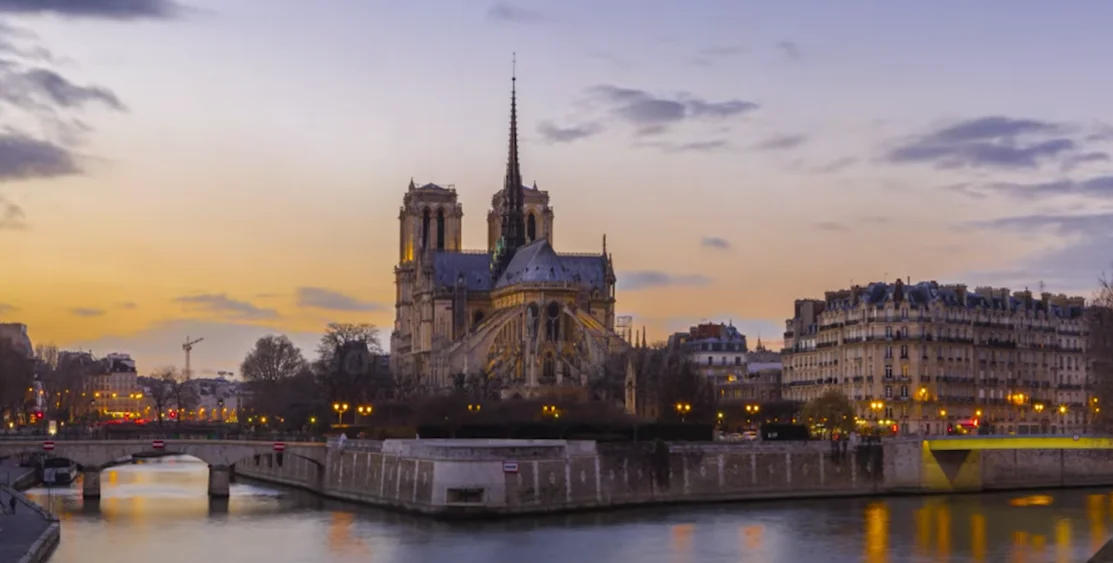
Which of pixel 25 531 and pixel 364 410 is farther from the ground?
pixel 364 410

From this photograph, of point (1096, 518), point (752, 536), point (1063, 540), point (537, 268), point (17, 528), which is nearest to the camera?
point (17, 528)

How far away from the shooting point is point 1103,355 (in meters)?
86.0

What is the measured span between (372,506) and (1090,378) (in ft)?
172

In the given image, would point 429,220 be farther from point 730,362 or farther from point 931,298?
point 931,298

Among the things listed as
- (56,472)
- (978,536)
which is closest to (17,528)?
(978,536)

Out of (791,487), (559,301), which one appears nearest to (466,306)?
(559,301)

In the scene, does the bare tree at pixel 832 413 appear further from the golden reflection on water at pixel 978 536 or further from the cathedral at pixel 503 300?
the golden reflection on water at pixel 978 536

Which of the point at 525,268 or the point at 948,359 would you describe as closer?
the point at 948,359

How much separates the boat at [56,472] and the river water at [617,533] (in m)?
10.3

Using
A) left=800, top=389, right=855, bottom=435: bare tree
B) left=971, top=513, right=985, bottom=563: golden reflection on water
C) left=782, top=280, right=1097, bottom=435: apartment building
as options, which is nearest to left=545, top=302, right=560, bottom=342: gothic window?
left=782, top=280, right=1097, bottom=435: apartment building

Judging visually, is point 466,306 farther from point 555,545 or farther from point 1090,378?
point 555,545

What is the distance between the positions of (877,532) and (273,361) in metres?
96.2

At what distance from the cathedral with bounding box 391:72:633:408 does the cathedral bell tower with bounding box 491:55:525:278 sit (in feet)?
0.25

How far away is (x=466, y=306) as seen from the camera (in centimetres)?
13412
